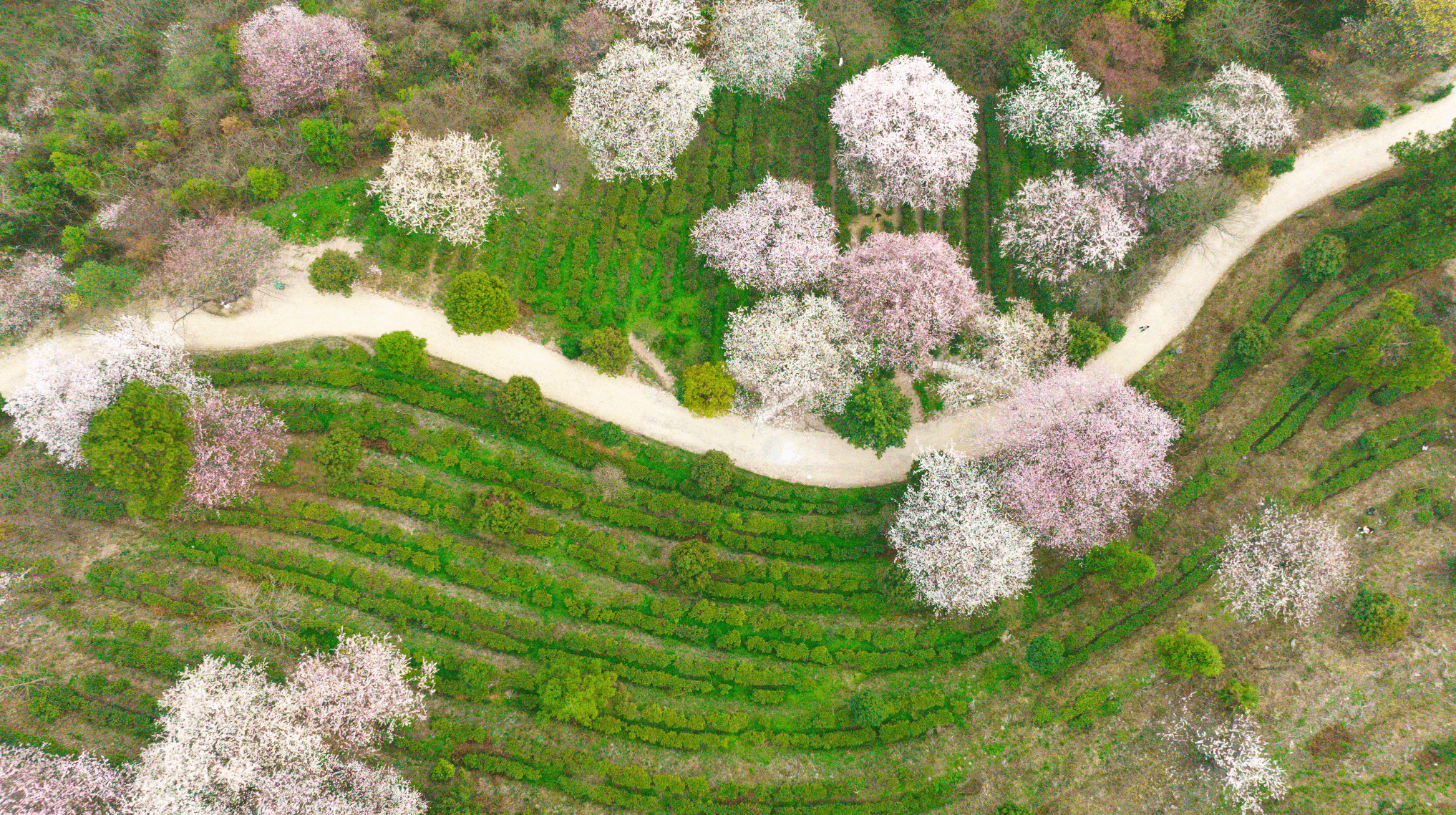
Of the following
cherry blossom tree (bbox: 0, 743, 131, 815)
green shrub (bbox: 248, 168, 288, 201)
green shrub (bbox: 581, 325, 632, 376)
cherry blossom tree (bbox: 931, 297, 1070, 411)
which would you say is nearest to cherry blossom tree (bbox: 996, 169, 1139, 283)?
cherry blossom tree (bbox: 931, 297, 1070, 411)

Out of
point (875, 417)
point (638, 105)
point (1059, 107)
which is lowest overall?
point (875, 417)

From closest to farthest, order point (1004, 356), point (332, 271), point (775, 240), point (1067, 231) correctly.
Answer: point (1004, 356), point (1067, 231), point (332, 271), point (775, 240)

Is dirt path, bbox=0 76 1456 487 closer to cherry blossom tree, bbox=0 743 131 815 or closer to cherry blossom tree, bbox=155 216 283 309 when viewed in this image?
cherry blossom tree, bbox=155 216 283 309

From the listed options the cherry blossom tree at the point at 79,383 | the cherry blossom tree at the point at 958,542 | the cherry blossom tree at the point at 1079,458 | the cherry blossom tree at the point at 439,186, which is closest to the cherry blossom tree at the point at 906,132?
the cherry blossom tree at the point at 1079,458

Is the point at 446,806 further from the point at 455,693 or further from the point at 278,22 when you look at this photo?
the point at 278,22

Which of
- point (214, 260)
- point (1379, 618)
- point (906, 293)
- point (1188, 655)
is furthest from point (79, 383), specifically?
point (1379, 618)

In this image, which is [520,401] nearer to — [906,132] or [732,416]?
[732,416]

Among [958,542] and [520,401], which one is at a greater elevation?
[958,542]

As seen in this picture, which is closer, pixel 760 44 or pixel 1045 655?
pixel 1045 655
